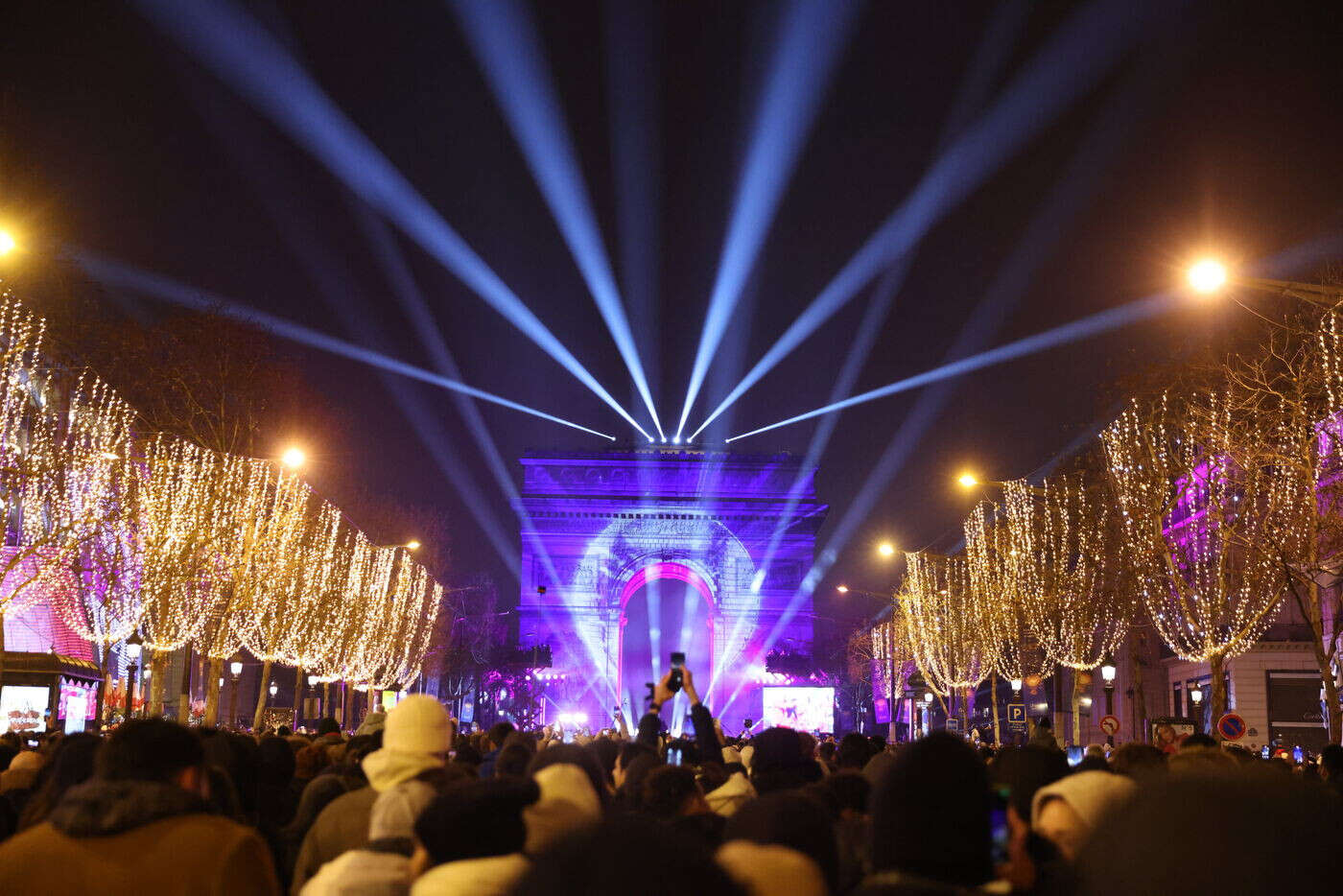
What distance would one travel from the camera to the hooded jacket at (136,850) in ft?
15.2

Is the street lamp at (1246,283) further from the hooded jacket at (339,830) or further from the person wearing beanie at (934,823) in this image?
the person wearing beanie at (934,823)

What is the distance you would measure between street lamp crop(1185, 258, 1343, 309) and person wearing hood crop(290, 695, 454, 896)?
13.1m

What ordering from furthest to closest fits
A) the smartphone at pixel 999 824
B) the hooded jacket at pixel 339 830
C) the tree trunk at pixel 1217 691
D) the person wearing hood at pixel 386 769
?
the tree trunk at pixel 1217 691, the hooded jacket at pixel 339 830, the person wearing hood at pixel 386 769, the smartphone at pixel 999 824

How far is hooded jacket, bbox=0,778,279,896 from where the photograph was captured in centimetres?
462

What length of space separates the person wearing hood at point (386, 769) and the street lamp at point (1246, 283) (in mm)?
13140

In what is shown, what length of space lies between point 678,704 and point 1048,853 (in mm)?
87814

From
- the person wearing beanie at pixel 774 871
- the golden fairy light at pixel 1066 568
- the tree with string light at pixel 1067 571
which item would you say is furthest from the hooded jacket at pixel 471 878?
the golden fairy light at pixel 1066 568

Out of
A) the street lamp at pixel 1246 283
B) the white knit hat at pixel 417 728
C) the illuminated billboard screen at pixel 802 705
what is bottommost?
the illuminated billboard screen at pixel 802 705

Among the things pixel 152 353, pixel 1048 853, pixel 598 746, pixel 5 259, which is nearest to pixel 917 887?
pixel 1048 853

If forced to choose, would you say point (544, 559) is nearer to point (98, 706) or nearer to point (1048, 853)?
point (98, 706)

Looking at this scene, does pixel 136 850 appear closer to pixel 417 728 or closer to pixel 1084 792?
pixel 417 728

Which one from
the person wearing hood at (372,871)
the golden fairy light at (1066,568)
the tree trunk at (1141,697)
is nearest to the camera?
the person wearing hood at (372,871)

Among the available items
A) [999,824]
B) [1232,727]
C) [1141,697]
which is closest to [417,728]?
[999,824]

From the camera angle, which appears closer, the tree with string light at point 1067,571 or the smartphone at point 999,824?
the smartphone at point 999,824
